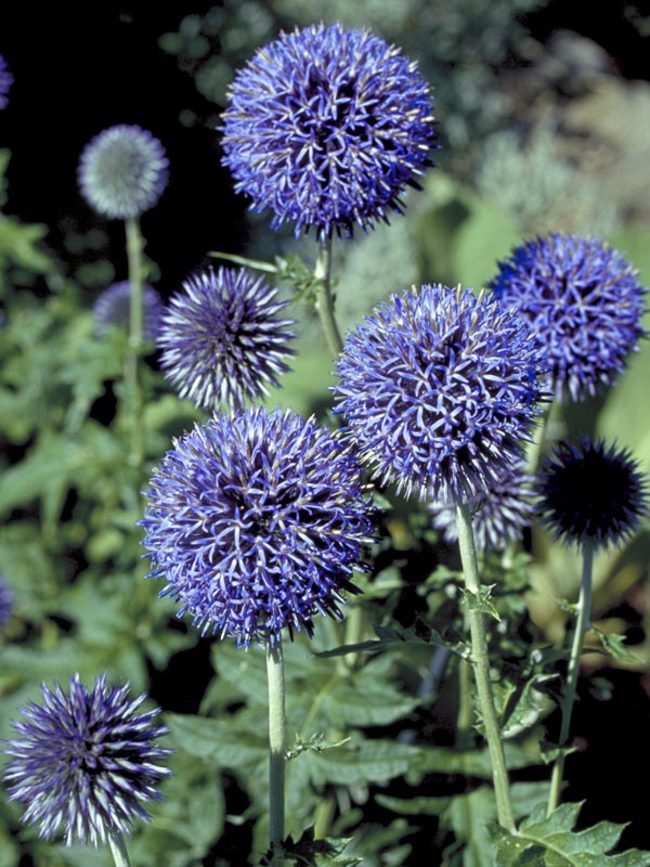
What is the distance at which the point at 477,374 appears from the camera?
5.78ft

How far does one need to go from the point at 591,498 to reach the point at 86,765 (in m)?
1.26

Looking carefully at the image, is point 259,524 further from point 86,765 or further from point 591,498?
point 591,498

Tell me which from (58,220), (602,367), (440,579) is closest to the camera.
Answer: (440,579)

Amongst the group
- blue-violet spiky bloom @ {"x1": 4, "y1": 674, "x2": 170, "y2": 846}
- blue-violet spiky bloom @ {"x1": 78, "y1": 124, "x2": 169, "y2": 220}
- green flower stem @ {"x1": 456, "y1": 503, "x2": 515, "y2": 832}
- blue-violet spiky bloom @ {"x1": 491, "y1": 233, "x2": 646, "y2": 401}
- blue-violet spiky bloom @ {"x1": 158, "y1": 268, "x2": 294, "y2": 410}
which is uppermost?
blue-violet spiky bloom @ {"x1": 78, "y1": 124, "x2": 169, "y2": 220}

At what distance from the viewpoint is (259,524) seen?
1780 mm

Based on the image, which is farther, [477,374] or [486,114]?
[486,114]

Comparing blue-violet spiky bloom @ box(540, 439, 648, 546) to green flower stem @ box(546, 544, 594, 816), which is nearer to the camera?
green flower stem @ box(546, 544, 594, 816)

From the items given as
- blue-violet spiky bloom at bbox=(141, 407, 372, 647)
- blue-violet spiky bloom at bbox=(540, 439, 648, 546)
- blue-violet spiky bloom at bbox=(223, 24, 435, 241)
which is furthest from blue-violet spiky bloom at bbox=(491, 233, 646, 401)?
blue-violet spiky bloom at bbox=(141, 407, 372, 647)

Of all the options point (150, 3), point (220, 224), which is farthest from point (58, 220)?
point (150, 3)

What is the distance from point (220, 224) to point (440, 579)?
19.4 ft

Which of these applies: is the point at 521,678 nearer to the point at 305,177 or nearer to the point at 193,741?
the point at 193,741

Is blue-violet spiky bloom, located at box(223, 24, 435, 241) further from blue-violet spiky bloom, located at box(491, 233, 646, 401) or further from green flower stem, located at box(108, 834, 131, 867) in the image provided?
green flower stem, located at box(108, 834, 131, 867)

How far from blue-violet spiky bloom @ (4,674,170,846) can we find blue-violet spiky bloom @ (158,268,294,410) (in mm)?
768

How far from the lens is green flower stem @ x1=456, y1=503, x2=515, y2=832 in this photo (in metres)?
1.83
